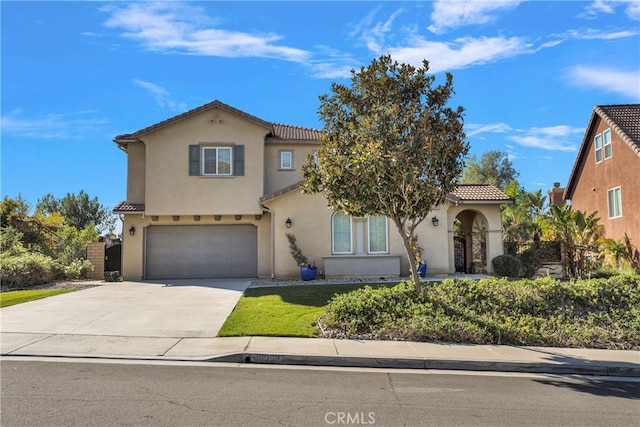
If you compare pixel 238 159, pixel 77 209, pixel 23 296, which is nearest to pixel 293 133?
pixel 238 159

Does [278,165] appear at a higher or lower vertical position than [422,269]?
higher

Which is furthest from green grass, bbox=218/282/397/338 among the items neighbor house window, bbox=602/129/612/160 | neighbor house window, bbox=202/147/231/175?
neighbor house window, bbox=602/129/612/160

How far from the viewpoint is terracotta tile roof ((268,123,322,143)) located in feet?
67.3

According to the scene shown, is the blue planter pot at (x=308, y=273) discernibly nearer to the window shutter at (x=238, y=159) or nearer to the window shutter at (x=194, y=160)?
the window shutter at (x=238, y=159)

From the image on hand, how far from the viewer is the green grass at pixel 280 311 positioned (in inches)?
370

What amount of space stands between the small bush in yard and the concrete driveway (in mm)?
3176

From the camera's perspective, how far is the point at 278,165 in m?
20.4

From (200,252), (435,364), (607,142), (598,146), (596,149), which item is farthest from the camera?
(596,149)

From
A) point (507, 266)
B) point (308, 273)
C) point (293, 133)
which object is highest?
point (293, 133)

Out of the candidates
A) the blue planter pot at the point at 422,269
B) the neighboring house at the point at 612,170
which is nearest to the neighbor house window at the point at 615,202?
the neighboring house at the point at 612,170

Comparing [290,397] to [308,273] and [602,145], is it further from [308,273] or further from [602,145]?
[602,145]

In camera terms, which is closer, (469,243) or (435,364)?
(435,364)

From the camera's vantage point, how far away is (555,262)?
65.5ft

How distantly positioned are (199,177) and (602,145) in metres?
20.5
